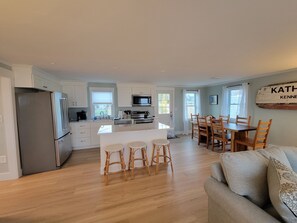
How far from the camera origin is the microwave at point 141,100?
527 cm

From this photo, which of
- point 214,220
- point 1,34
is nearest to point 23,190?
Answer: point 1,34

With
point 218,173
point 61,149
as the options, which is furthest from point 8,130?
point 218,173

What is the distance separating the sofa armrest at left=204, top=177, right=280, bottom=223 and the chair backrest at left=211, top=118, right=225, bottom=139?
2.86 metres

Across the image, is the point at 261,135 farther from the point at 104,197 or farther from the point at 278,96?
the point at 104,197

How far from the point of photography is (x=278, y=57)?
8.59 ft

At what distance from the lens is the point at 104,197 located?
2148 millimetres

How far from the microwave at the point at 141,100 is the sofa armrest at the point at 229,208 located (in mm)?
4145

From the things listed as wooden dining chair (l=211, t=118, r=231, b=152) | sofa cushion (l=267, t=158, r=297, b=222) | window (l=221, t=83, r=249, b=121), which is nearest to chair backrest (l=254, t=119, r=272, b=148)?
wooden dining chair (l=211, t=118, r=231, b=152)

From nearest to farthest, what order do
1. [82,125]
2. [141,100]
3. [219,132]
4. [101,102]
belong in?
[219,132], [82,125], [101,102], [141,100]

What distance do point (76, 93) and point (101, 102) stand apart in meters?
0.85

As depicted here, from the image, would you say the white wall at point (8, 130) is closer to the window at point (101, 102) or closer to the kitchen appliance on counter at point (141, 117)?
the window at point (101, 102)

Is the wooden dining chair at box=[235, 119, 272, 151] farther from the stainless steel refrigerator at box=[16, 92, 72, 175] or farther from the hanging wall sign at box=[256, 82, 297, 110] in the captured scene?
the stainless steel refrigerator at box=[16, 92, 72, 175]

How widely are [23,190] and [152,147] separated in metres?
2.37

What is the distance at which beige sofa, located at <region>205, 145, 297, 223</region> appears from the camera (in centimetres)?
104
